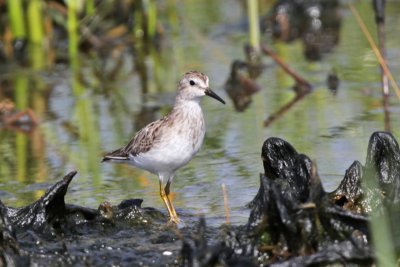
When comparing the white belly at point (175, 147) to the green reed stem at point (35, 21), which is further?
the green reed stem at point (35, 21)

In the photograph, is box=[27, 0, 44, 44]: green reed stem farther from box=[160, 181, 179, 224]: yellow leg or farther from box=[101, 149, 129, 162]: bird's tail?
box=[160, 181, 179, 224]: yellow leg

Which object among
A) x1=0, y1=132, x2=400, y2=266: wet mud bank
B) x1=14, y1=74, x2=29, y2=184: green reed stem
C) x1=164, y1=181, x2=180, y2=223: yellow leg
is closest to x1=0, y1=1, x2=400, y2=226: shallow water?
x1=14, y1=74, x2=29, y2=184: green reed stem

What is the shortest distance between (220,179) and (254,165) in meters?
0.46

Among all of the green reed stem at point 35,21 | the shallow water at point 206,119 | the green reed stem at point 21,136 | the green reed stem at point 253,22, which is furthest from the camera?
the green reed stem at point 35,21

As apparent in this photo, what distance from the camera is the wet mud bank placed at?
6.24 m

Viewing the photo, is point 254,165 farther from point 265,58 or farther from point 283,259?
point 265,58

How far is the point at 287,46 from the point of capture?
47.8ft

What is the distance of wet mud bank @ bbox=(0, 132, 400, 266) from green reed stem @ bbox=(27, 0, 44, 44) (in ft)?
22.2

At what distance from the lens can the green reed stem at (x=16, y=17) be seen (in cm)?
1366

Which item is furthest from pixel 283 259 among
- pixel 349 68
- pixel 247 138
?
pixel 349 68

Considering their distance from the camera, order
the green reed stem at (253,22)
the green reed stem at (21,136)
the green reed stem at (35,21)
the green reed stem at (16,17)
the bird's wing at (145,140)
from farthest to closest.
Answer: the green reed stem at (35,21) < the green reed stem at (16,17) < the green reed stem at (253,22) < the green reed stem at (21,136) < the bird's wing at (145,140)

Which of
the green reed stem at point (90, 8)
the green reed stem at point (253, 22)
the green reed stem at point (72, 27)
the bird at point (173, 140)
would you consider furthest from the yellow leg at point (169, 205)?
the green reed stem at point (90, 8)

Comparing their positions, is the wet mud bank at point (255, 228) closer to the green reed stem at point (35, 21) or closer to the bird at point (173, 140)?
the bird at point (173, 140)

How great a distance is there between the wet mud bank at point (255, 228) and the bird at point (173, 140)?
409 millimetres
